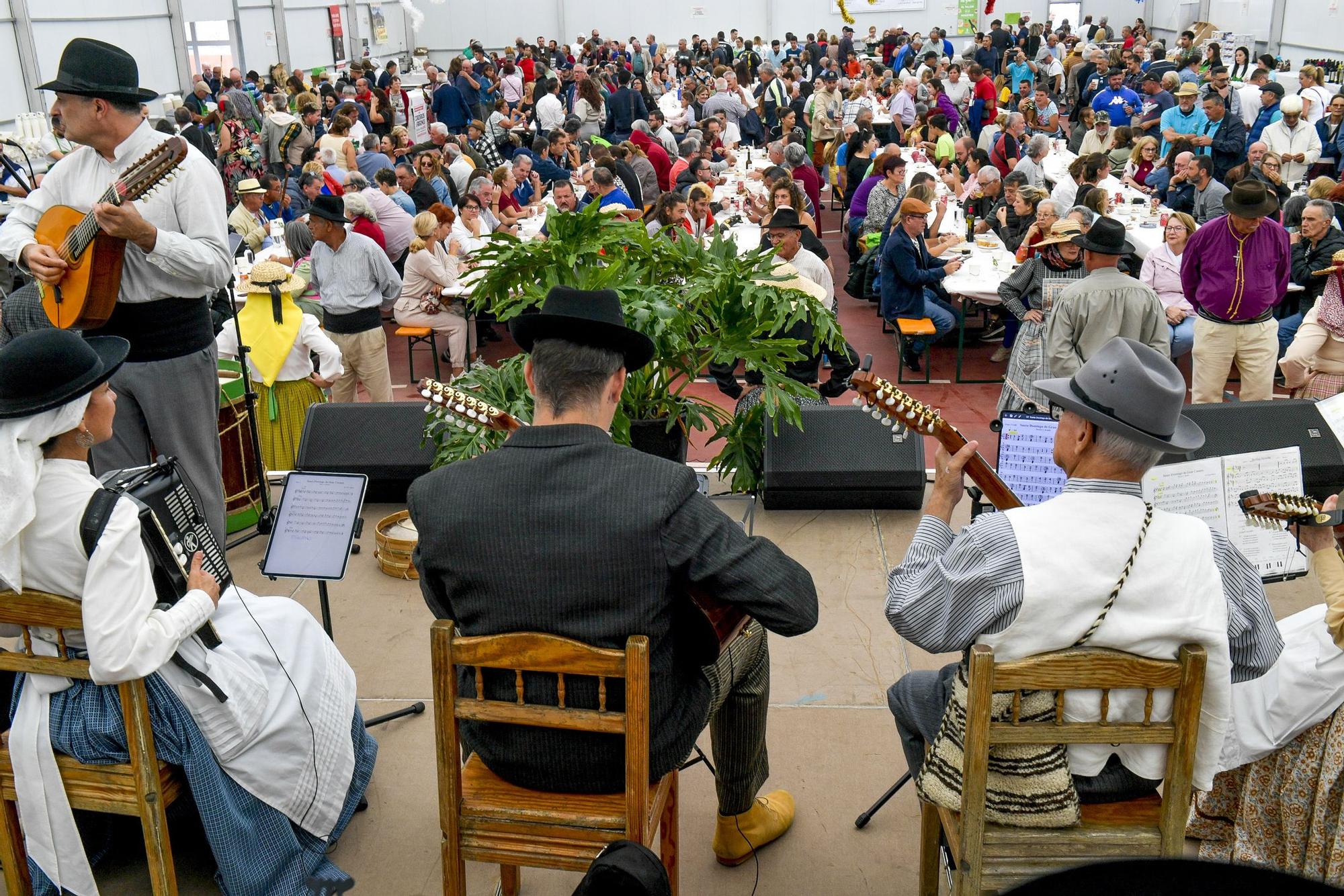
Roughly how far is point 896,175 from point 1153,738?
8055mm

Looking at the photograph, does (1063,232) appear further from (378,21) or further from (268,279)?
(378,21)

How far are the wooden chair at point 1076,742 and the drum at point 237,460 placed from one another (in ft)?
12.9

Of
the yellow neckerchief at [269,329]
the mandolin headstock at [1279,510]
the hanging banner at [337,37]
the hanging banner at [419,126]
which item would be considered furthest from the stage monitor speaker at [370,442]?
the hanging banner at [337,37]

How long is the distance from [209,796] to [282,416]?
142 inches

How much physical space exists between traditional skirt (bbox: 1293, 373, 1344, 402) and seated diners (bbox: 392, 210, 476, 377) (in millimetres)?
5461

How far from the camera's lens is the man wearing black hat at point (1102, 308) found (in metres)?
5.41

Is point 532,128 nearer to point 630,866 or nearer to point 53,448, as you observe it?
point 53,448

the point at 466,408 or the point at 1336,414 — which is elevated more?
the point at 466,408

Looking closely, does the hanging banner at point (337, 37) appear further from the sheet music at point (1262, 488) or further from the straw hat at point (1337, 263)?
the sheet music at point (1262, 488)

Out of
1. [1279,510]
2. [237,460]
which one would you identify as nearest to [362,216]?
[237,460]

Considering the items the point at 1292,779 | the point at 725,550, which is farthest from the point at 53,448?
the point at 1292,779

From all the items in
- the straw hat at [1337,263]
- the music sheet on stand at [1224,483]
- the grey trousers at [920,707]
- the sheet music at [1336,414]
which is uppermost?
the sheet music at [1336,414]

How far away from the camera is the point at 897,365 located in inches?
347

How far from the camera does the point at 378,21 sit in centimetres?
2941
